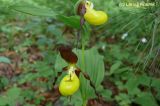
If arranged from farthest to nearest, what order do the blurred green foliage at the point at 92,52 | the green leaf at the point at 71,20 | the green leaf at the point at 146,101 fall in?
the green leaf at the point at 146,101 < the blurred green foliage at the point at 92,52 < the green leaf at the point at 71,20

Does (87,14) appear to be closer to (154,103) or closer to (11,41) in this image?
(154,103)

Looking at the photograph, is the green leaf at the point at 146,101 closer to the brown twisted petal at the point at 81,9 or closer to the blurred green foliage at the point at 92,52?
the blurred green foliage at the point at 92,52

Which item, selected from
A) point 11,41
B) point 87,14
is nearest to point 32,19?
point 11,41

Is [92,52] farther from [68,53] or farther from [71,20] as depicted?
[71,20]

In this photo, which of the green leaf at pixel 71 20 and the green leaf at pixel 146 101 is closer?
the green leaf at pixel 71 20

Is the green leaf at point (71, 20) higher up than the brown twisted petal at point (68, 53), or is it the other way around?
the green leaf at point (71, 20)

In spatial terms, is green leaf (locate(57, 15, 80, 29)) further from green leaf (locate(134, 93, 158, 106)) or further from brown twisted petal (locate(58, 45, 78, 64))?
green leaf (locate(134, 93, 158, 106))

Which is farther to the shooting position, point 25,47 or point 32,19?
point 32,19

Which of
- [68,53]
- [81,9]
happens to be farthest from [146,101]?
[81,9]

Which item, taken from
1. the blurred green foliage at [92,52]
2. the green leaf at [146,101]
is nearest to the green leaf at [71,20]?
the blurred green foliage at [92,52]

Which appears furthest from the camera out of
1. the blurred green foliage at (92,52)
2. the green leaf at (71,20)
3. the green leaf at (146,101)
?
the green leaf at (146,101)

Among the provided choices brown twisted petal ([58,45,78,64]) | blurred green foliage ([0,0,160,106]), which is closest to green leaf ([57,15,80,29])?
blurred green foliage ([0,0,160,106])
